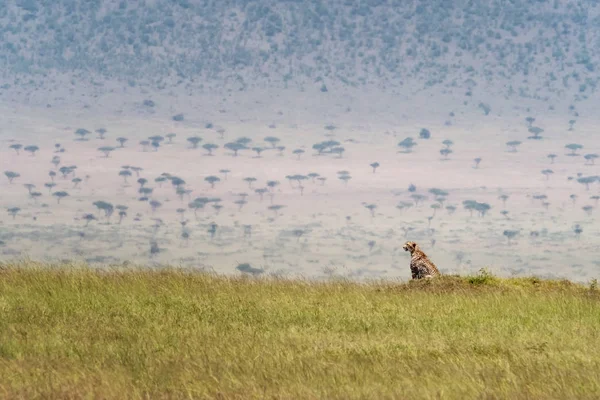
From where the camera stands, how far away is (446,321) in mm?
17906

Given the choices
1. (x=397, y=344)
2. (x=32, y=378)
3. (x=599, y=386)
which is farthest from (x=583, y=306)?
(x=32, y=378)

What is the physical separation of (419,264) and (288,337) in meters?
10.0

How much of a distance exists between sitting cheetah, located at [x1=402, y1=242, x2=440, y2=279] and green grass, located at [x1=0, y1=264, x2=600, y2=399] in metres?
0.84

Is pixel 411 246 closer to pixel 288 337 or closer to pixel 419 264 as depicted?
pixel 419 264

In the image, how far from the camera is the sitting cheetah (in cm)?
2477

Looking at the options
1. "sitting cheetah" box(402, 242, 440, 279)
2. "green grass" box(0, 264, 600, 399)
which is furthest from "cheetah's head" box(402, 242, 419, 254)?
"green grass" box(0, 264, 600, 399)

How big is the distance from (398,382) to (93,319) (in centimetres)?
675

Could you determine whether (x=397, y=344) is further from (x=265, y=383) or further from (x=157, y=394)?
(x=157, y=394)

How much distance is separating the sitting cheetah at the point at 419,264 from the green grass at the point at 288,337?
33.2 inches

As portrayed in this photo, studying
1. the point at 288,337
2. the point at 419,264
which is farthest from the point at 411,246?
the point at 288,337

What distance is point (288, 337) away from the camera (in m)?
15.3

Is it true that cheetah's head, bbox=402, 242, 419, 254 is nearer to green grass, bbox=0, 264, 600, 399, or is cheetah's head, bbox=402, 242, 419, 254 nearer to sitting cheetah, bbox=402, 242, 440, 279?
sitting cheetah, bbox=402, 242, 440, 279

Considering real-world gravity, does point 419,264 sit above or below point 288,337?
below

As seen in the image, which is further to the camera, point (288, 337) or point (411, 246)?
point (411, 246)
